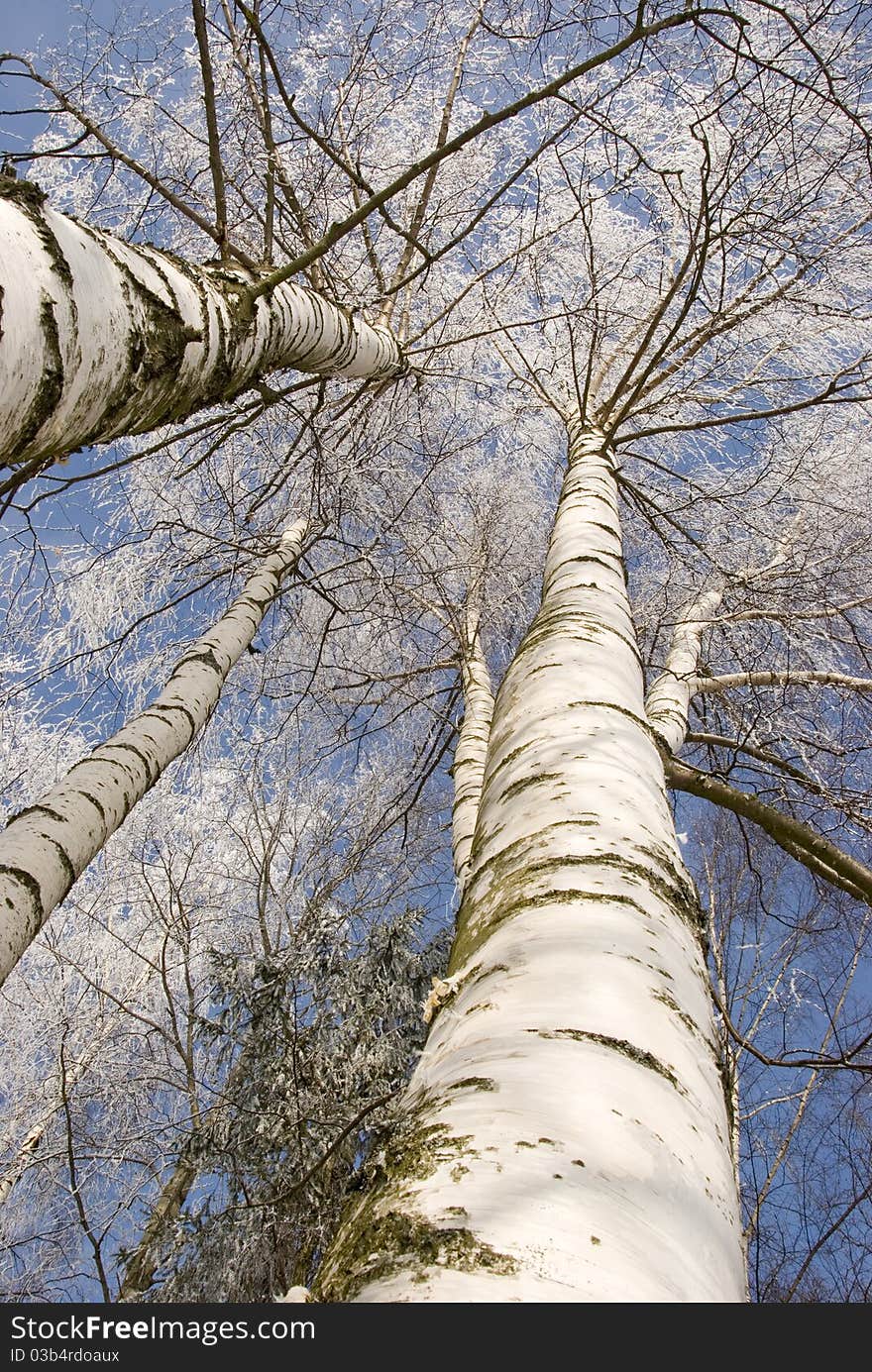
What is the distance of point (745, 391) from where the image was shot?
463cm

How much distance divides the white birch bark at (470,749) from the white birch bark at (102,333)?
6.20 ft

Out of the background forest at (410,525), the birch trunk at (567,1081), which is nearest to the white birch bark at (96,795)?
the background forest at (410,525)

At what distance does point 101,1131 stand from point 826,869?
21.0ft

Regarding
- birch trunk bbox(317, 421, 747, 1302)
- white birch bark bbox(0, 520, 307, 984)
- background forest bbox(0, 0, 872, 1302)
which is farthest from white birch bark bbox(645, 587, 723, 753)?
white birch bark bbox(0, 520, 307, 984)

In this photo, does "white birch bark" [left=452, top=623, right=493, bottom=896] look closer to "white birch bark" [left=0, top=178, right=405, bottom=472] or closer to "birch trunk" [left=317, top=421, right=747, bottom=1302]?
"white birch bark" [left=0, top=178, right=405, bottom=472]

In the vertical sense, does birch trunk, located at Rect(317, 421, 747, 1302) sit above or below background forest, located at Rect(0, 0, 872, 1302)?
below

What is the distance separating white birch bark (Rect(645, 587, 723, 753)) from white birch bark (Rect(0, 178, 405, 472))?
204 cm

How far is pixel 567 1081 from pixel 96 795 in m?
2.45

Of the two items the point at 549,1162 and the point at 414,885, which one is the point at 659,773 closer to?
the point at 549,1162

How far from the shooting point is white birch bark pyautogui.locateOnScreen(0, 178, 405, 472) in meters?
1.03

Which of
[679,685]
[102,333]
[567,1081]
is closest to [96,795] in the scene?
[102,333]

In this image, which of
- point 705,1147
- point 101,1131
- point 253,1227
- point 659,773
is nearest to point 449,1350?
point 705,1147

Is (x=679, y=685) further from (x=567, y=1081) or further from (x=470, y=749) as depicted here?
(x=567, y=1081)

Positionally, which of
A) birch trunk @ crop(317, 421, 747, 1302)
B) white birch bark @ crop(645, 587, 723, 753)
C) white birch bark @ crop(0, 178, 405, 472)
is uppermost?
white birch bark @ crop(645, 587, 723, 753)
